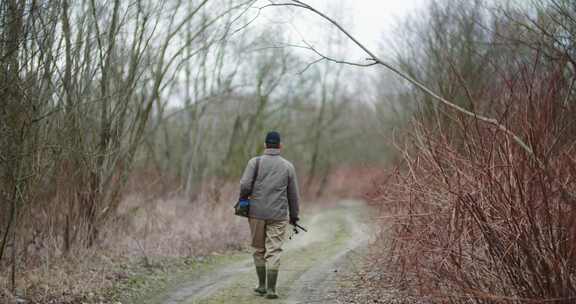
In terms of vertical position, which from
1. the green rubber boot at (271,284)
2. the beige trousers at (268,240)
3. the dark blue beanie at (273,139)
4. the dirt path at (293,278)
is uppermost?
the dark blue beanie at (273,139)

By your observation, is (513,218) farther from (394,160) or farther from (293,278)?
(394,160)

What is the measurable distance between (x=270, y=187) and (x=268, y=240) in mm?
667

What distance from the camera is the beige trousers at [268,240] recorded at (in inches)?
276

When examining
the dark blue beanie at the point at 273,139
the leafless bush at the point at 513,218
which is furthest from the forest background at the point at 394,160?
the dark blue beanie at the point at 273,139

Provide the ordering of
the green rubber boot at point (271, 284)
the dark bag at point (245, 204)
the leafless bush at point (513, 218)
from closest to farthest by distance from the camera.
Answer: the leafless bush at point (513, 218)
the green rubber boot at point (271, 284)
the dark bag at point (245, 204)

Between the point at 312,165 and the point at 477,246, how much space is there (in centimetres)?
2676

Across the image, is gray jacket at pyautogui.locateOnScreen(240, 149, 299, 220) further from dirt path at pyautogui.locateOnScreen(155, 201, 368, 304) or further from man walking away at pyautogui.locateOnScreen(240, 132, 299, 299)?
dirt path at pyautogui.locateOnScreen(155, 201, 368, 304)

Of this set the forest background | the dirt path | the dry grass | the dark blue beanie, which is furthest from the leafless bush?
the dry grass

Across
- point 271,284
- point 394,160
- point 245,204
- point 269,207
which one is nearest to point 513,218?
point 269,207

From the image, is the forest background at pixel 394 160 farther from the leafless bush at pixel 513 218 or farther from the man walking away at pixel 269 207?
the man walking away at pixel 269 207

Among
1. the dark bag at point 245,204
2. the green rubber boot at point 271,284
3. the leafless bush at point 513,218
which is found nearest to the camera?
the leafless bush at point 513,218

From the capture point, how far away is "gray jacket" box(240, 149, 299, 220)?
7.06m

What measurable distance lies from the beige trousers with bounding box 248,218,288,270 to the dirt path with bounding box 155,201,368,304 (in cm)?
48

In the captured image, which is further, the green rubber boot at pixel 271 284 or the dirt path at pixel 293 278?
the dirt path at pixel 293 278
